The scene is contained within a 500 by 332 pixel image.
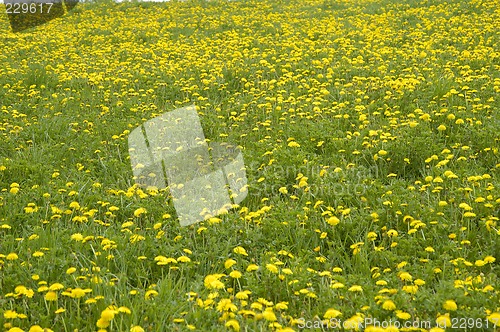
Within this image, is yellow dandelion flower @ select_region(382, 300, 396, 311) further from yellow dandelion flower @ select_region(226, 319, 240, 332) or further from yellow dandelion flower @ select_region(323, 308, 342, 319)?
yellow dandelion flower @ select_region(226, 319, 240, 332)

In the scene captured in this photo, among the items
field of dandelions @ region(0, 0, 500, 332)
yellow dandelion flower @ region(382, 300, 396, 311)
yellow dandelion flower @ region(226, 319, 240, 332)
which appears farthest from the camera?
field of dandelions @ region(0, 0, 500, 332)

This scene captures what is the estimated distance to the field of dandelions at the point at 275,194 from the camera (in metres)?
3.34

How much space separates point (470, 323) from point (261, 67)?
735 cm

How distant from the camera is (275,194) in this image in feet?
17.1

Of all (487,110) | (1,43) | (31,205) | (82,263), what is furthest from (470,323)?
(1,43)

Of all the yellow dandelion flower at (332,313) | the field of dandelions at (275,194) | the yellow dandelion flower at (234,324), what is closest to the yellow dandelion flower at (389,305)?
the field of dandelions at (275,194)

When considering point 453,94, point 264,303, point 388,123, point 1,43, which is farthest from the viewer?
point 1,43

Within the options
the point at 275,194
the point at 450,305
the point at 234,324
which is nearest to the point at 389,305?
the point at 450,305

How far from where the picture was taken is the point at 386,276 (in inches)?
144

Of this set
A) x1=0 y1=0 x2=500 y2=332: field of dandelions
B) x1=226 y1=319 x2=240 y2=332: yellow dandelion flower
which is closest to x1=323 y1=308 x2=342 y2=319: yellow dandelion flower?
x1=0 y1=0 x2=500 y2=332: field of dandelions

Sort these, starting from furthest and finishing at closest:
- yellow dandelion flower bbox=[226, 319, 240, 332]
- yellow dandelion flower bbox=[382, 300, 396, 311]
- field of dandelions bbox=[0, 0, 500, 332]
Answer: field of dandelions bbox=[0, 0, 500, 332] < yellow dandelion flower bbox=[382, 300, 396, 311] < yellow dandelion flower bbox=[226, 319, 240, 332]

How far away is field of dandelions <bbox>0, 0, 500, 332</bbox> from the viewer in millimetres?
3344

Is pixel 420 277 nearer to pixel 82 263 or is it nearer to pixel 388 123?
pixel 82 263

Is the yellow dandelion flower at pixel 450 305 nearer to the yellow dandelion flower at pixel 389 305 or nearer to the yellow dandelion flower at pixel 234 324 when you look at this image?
the yellow dandelion flower at pixel 389 305
